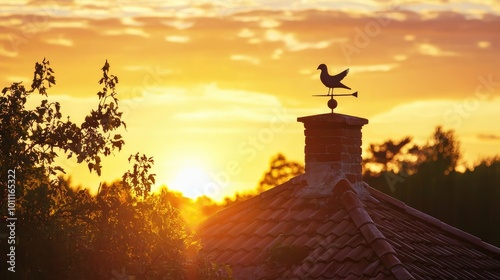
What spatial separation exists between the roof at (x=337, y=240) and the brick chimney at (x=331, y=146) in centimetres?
32

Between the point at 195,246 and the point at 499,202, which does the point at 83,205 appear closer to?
the point at 195,246

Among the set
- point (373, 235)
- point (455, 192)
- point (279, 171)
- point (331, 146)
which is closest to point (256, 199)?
point (331, 146)

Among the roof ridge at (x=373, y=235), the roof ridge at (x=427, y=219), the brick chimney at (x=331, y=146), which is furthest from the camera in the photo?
the roof ridge at (x=427, y=219)

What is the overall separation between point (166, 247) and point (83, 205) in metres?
1.02

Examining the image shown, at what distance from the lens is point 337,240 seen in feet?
50.9

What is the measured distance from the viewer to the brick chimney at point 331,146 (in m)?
17.4

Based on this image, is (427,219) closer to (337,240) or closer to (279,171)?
(337,240)

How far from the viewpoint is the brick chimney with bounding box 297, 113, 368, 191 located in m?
17.4

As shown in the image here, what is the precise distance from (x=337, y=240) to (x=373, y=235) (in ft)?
2.41

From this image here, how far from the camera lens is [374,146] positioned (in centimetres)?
6494

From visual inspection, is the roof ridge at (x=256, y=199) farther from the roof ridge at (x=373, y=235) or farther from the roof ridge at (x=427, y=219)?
the roof ridge at (x=427, y=219)

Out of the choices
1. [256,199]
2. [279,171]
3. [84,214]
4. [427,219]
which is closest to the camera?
[84,214]

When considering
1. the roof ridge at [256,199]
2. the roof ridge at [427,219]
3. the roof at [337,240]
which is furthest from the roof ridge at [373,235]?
the roof ridge at [427,219]

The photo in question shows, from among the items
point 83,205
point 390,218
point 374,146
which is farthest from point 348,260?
point 374,146
